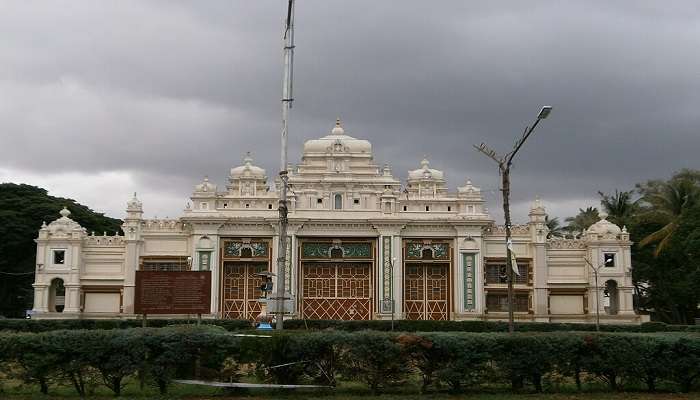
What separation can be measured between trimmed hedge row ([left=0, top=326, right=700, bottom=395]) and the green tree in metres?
48.1

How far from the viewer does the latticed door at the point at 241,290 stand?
50.8 metres

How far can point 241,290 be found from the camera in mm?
51188

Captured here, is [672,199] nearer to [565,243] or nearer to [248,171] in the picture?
[565,243]

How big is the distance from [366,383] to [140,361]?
16.1 ft

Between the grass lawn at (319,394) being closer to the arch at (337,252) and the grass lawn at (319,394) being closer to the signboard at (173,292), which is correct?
the signboard at (173,292)

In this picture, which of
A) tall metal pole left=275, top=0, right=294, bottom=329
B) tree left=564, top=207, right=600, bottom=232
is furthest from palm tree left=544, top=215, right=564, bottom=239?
tall metal pole left=275, top=0, right=294, bottom=329

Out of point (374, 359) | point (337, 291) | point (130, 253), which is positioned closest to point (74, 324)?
point (130, 253)

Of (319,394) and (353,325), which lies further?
(353,325)

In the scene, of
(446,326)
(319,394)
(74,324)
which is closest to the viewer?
(319,394)


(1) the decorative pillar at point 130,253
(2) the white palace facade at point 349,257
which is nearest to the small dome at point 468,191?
(2) the white palace facade at point 349,257

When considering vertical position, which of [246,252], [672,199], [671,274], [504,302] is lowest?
[504,302]

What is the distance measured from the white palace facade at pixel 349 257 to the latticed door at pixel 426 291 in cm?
7

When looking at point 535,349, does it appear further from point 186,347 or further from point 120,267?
point 120,267

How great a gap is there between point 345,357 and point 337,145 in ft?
124
